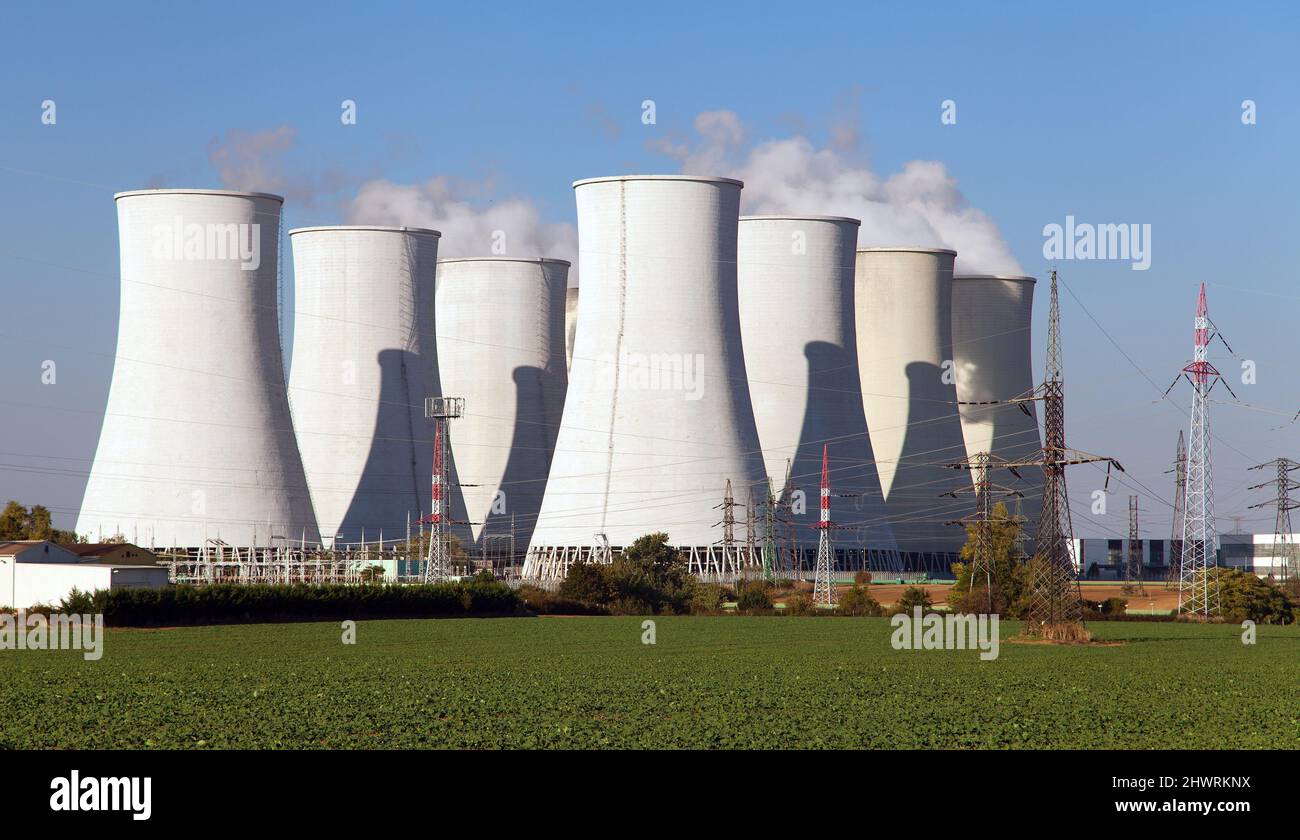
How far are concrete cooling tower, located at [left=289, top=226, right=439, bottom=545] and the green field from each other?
18352mm

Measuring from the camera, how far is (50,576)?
32156 millimetres

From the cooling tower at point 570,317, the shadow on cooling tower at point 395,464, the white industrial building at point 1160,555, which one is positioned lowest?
the white industrial building at point 1160,555

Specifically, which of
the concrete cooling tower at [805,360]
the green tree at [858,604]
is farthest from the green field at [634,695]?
the concrete cooling tower at [805,360]

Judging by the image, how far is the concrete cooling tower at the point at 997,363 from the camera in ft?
184

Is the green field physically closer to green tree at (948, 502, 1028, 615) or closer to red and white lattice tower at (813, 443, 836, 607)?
green tree at (948, 502, 1028, 615)

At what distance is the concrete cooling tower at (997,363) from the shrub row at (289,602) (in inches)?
905

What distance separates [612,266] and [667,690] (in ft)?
75.9

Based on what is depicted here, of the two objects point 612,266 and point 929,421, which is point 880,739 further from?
point 929,421

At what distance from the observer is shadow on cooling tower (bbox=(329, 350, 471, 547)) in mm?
46531

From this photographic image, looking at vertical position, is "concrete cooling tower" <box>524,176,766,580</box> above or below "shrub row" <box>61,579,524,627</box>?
above

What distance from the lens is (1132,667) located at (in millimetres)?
22188

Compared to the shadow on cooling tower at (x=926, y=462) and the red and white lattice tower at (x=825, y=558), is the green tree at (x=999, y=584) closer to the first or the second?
the red and white lattice tower at (x=825, y=558)

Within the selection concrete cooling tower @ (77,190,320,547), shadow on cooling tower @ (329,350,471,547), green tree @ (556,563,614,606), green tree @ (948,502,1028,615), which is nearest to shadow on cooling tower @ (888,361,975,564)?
green tree @ (948,502,1028,615)
